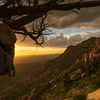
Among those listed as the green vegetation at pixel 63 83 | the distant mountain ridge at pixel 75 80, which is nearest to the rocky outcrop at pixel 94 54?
the distant mountain ridge at pixel 75 80

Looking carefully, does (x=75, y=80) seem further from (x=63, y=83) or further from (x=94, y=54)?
(x=94, y=54)

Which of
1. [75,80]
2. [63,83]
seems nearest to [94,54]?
[75,80]

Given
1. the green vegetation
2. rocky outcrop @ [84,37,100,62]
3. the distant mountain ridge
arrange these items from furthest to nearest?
rocky outcrop @ [84,37,100,62] → the distant mountain ridge → the green vegetation

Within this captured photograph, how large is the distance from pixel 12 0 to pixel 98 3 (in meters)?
3.20

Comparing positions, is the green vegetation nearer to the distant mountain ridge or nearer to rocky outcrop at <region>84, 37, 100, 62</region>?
the distant mountain ridge

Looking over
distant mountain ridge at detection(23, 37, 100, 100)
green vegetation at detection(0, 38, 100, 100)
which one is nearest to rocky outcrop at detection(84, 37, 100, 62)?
distant mountain ridge at detection(23, 37, 100, 100)

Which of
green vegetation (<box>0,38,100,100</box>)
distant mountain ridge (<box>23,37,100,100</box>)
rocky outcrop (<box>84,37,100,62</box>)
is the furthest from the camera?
rocky outcrop (<box>84,37,100,62</box>)

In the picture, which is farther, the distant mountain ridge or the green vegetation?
the distant mountain ridge

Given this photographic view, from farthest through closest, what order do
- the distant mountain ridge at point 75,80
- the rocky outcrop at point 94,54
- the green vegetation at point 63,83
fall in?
1. the rocky outcrop at point 94,54
2. the distant mountain ridge at point 75,80
3. the green vegetation at point 63,83

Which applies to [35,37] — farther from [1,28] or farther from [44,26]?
[1,28]

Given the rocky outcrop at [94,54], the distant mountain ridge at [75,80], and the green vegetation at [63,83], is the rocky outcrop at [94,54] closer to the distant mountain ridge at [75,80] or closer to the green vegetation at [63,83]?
the distant mountain ridge at [75,80]

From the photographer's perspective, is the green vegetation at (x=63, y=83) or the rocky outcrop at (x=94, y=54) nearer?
the green vegetation at (x=63, y=83)

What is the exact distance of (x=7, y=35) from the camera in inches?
121

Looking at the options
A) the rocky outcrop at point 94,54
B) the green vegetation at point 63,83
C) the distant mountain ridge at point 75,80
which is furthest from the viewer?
the rocky outcrop at point 94,54
